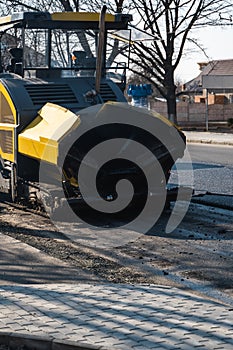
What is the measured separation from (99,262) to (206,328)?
9.87 ft

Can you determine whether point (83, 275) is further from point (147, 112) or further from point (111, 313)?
point (147, 112)

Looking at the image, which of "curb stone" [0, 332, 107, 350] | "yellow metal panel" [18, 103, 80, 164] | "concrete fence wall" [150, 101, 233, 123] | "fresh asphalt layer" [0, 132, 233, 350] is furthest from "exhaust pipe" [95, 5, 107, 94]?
"concrete fence wall" [150, 101, 233, 123]

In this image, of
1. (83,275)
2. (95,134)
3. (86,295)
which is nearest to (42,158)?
(95,134)

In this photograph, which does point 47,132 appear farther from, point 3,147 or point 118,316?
point 118,316

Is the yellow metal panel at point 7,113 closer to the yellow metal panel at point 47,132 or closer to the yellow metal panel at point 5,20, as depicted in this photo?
the yellow metal panel at point 47,132

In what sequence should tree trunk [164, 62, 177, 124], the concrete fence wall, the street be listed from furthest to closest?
the concrete fence wall
tree trunk [164, 62, 177, 124]
the street

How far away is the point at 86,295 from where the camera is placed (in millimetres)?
7430

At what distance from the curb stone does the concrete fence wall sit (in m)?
50.5

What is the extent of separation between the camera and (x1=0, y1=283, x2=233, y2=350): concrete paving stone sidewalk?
6.01 metres

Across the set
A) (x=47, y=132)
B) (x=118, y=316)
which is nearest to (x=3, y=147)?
(x=47, y=132)

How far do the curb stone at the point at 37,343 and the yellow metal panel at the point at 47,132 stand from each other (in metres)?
5.26

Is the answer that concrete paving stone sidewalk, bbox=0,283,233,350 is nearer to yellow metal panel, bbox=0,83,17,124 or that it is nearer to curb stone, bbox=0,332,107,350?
curb stone, bbox=0,332,107,350

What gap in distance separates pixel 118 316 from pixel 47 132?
17.3 feet

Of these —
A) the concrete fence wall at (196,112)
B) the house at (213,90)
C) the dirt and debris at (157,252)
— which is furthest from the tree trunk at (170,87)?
the dirt and debris at (157,252)
